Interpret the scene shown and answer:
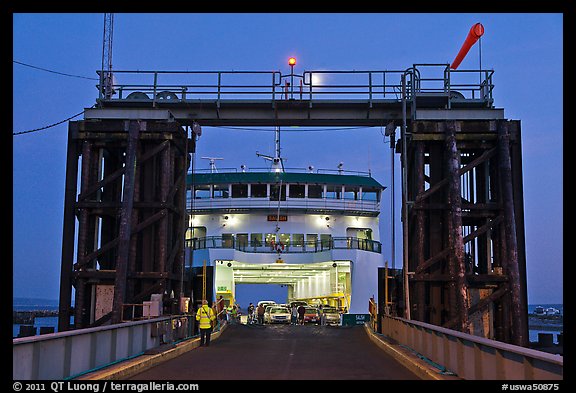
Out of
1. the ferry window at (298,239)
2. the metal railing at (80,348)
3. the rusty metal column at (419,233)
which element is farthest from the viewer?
the ferry window at (298,239)

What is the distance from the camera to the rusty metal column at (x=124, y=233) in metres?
21.8

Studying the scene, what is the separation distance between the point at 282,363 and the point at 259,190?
29021 millimetres

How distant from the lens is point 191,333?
25.7m

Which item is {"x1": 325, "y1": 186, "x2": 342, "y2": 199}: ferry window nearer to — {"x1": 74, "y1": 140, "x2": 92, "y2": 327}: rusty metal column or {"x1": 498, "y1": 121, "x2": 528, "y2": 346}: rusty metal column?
{"x1": 498, "y1": 121, "x2": 528, "y2": 346}: rusty metal column

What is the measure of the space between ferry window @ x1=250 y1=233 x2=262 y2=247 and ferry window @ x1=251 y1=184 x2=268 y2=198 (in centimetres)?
245

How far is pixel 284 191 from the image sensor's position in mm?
45250

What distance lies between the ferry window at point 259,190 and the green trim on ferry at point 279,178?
19.8 inches

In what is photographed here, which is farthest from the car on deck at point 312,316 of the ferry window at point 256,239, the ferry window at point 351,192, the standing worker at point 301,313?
the ferry window at point 351,192

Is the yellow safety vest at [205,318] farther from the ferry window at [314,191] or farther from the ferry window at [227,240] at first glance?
the ferry window at [314,191]

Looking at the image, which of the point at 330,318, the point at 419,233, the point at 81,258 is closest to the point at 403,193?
the point at 419,233

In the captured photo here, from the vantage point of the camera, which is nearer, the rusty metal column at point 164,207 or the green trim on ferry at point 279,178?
the rusty metal column at point 164,207
